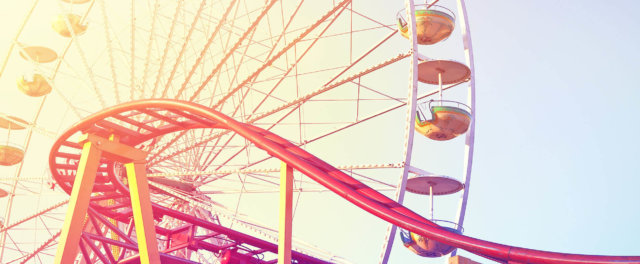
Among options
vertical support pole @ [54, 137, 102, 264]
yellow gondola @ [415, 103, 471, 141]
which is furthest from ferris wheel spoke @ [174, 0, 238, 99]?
vertical support pole @ [54, 137, 102, 264]

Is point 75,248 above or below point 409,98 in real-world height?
below

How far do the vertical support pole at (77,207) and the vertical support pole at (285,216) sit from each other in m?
2.55

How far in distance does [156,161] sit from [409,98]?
768 cm

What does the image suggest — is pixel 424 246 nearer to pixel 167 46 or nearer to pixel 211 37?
pixel 211 37

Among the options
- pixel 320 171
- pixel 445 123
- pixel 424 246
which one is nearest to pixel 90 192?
pixel 320 171

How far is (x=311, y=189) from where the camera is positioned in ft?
50.9

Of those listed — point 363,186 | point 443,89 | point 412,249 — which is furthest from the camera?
point 443,89

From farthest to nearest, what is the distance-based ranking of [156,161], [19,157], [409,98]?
[19,157] < [156,161] < [409,98]

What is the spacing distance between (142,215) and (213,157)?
31.1 ft

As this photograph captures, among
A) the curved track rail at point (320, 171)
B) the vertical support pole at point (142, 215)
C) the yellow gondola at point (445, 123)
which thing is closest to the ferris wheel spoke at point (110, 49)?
the curved track rail at point (320, 171)

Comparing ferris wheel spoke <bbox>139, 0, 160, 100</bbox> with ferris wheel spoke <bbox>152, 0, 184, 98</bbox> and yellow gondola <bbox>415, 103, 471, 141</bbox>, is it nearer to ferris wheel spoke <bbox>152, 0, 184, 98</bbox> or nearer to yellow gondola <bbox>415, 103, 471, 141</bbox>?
ferris wheel spoke <bbox>152, 0, 184, 98</bbox>

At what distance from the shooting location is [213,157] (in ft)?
59.7

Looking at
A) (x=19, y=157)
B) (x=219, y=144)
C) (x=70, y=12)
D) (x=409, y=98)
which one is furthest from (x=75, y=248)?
(x=19, y=157)

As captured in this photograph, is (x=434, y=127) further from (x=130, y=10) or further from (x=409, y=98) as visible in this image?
(x=130, y=10)
